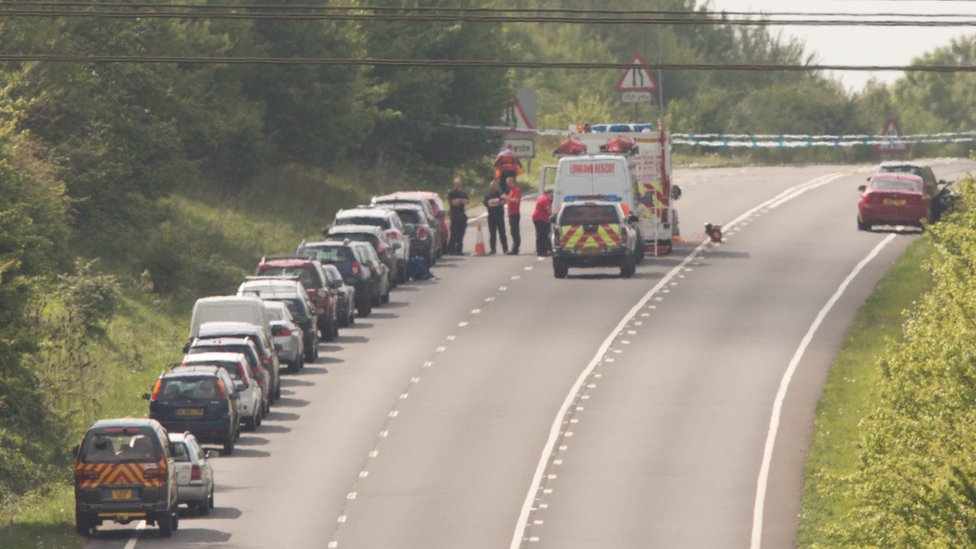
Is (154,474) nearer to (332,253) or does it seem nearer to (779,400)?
(779,400)

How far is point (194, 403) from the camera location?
42.0 m

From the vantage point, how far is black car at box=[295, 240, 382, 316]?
5678cm

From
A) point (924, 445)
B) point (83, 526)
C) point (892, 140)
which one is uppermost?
point (924, 445)

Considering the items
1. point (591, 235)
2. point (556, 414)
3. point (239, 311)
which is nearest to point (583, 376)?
point (556, 414)

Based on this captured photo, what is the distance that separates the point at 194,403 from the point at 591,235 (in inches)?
792

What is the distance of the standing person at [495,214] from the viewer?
65250 millimetres

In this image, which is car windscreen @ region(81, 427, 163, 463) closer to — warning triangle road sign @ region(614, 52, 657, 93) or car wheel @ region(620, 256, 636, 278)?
car wheel @ region(620, 256, 636, 278)

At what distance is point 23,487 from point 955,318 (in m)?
15.3

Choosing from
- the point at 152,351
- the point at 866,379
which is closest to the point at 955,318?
the point at 866,379

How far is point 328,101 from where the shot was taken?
74000mm

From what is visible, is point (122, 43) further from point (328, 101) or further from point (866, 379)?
point (866, 379)

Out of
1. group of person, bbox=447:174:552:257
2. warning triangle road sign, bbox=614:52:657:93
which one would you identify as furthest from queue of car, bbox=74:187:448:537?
warning triangle road sign, bbox=614:52:657:93

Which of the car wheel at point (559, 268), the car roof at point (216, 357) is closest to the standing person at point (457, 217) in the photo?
the car wheel at point (559, 268)

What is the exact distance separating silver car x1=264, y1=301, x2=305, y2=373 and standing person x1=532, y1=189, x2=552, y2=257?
1568 centimetres
